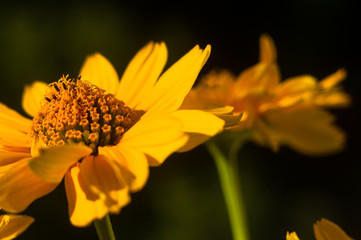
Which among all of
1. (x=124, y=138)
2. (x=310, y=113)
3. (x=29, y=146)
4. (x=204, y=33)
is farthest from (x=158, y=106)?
(x=204, y=33)

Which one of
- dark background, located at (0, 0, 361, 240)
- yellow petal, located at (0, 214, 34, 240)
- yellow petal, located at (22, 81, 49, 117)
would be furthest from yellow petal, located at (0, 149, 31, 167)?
dark background, located at (0, 0, 361, 240)

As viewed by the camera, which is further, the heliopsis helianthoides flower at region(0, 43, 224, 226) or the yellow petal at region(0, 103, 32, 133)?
the yellow petal at region(0, 103, 32, 133)

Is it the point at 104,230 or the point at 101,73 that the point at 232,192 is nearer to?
the point at 101,73

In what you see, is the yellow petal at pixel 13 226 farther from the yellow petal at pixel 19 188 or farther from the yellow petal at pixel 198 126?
the yellow petal at pixel 198 126

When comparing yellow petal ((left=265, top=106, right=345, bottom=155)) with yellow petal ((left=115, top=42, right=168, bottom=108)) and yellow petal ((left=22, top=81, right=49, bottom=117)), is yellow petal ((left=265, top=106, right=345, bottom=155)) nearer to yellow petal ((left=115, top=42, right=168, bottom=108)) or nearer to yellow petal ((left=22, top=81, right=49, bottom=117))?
yellow petal ((left=115, top=42, right=168, bottom=108))

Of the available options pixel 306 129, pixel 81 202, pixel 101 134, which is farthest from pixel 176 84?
pixel 306 129

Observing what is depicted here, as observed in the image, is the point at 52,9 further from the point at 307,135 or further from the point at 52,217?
the point at 307,135
